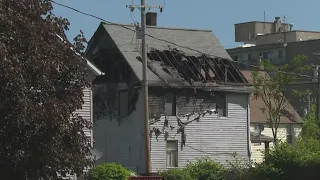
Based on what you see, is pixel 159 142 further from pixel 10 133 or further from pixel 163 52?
pixel 10 133

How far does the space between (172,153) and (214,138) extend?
318 centimetres

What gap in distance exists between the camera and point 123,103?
47719 millimetres

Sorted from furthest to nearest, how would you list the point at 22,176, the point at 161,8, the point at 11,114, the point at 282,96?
the point at 282,96, the point at 161,8, the point at 22,176, the point at 11,114

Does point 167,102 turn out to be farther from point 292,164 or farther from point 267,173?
point 292,164

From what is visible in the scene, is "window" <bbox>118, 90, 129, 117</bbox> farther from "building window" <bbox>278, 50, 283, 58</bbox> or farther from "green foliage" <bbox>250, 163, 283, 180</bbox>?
"building window" <bbox>278, 50, 283, 58</bbox>

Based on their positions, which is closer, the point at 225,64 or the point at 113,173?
the point at 113,173

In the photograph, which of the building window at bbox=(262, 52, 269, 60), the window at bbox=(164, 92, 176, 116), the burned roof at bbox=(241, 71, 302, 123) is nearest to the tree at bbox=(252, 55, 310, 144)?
the burned roof at bbox=(241, 71, 302, 123)

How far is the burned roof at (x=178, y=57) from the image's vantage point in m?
47.2

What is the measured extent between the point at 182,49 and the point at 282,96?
39.2ft

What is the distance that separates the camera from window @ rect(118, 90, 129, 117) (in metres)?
47.3

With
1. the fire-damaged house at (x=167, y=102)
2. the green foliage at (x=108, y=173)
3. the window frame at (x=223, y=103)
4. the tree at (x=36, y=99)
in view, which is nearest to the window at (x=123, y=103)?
the fire-damaged house at (x=167, y=102)

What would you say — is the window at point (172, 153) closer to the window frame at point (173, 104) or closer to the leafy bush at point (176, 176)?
the window frame at point (173, 104)

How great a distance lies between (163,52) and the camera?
48.6m

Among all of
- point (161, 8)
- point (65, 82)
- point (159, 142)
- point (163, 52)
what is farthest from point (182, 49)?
point (65, 82)
